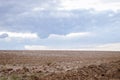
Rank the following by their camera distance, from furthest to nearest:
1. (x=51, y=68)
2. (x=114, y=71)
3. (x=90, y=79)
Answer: (x=51, y=68), (x=114, y=71), (x=90, y=79)

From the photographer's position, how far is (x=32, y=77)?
98.6 feet

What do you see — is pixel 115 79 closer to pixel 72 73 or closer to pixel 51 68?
pixel 72 73

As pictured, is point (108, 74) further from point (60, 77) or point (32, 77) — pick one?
point (32, 77)

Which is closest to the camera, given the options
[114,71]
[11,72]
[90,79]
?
[90,79]

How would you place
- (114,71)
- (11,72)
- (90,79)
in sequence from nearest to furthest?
(90,79)
(114,71)
(11,72)

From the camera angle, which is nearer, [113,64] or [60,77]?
[60,77]

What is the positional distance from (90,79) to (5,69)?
9368 millimetres

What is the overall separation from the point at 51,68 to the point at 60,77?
7.32 meters

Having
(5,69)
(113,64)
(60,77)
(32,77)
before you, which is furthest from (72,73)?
(5,69)

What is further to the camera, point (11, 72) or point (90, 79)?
point (11, 72)

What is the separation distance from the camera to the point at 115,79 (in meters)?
30.5

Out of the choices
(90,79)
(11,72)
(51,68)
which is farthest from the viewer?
(51,68)

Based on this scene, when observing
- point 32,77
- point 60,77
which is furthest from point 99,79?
point 32,77

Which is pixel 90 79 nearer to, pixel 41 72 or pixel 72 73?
pixel 72 73
